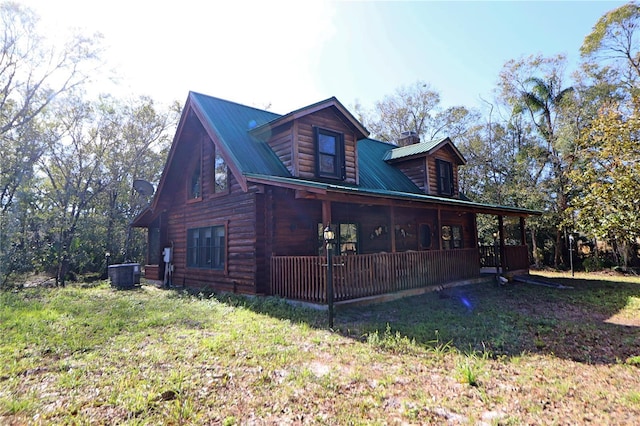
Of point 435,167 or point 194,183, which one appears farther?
point 435,167

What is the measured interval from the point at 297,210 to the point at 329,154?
7.78 feet

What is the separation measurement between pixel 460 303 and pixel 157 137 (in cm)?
2478

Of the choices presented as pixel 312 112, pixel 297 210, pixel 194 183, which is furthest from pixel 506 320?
pixel 194 183

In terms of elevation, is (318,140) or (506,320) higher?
(318,140)

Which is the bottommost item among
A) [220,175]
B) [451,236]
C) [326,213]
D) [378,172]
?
[451,236]

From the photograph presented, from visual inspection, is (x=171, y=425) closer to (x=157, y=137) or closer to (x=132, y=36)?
(x=132, y=36)

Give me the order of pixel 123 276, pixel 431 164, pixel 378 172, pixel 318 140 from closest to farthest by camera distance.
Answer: pixel 318 140, pixel 123 276, pixel 378 172, pixel 431 164

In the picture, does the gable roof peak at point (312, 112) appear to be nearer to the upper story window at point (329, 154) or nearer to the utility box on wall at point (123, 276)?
the upper story window at point (329, 154)

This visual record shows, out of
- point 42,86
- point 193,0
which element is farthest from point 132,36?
point 42,86

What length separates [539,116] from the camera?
73.5 feet

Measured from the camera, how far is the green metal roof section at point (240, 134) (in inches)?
394

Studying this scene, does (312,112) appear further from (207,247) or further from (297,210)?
(207,247)

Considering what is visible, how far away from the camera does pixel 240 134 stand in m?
11.3

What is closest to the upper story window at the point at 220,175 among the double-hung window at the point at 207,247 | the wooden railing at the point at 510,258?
the double-hung window at the point at 207,247
